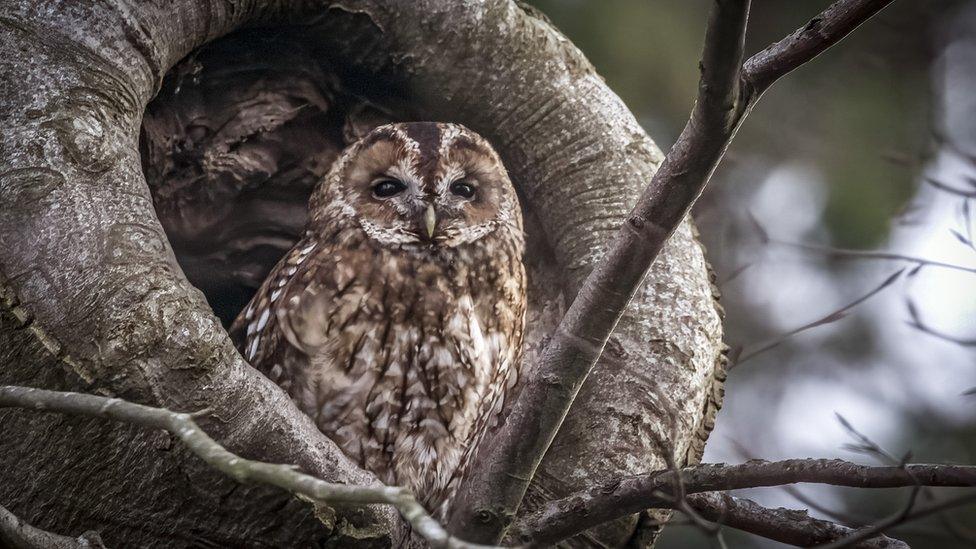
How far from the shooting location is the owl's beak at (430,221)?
2537 mm

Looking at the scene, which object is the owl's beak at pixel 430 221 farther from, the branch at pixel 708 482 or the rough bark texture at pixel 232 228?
the branch at pixel 708 482

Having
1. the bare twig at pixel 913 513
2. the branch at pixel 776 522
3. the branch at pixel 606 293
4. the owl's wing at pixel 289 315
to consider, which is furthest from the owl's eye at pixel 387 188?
the bare twig at pixel 913 513

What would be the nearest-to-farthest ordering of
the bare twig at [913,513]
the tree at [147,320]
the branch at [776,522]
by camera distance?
1. the bare twig at [913,513]
2. the tree at [147,320]
3. the branch at [776,522]

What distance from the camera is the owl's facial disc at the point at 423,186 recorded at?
2592 mm

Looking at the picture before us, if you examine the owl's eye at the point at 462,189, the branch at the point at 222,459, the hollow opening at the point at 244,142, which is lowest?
the branch at the point at 222,459

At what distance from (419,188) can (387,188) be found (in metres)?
0.12

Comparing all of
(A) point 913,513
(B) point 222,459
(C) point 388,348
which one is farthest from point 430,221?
(A) point 913,513

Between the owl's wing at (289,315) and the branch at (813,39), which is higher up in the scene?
the branch at (813,39)

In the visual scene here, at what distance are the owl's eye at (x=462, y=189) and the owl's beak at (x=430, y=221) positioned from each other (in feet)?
0.49

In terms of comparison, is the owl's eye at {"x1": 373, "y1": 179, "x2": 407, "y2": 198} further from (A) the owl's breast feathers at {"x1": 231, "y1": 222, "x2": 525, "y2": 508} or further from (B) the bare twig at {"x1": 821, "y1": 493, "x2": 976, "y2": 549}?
(B) the bare twig at {"x1": 821, "y1": 493, "x2": 976, "y2": 549}

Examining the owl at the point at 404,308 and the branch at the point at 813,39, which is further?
the owl at the point at 404,308

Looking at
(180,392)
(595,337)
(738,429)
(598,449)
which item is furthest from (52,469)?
(738,429)

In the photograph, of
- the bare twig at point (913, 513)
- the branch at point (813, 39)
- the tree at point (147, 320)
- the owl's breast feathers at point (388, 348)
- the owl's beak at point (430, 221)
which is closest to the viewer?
the bare twig at point (913, 513)

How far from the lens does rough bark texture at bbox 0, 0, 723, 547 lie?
170 cm
